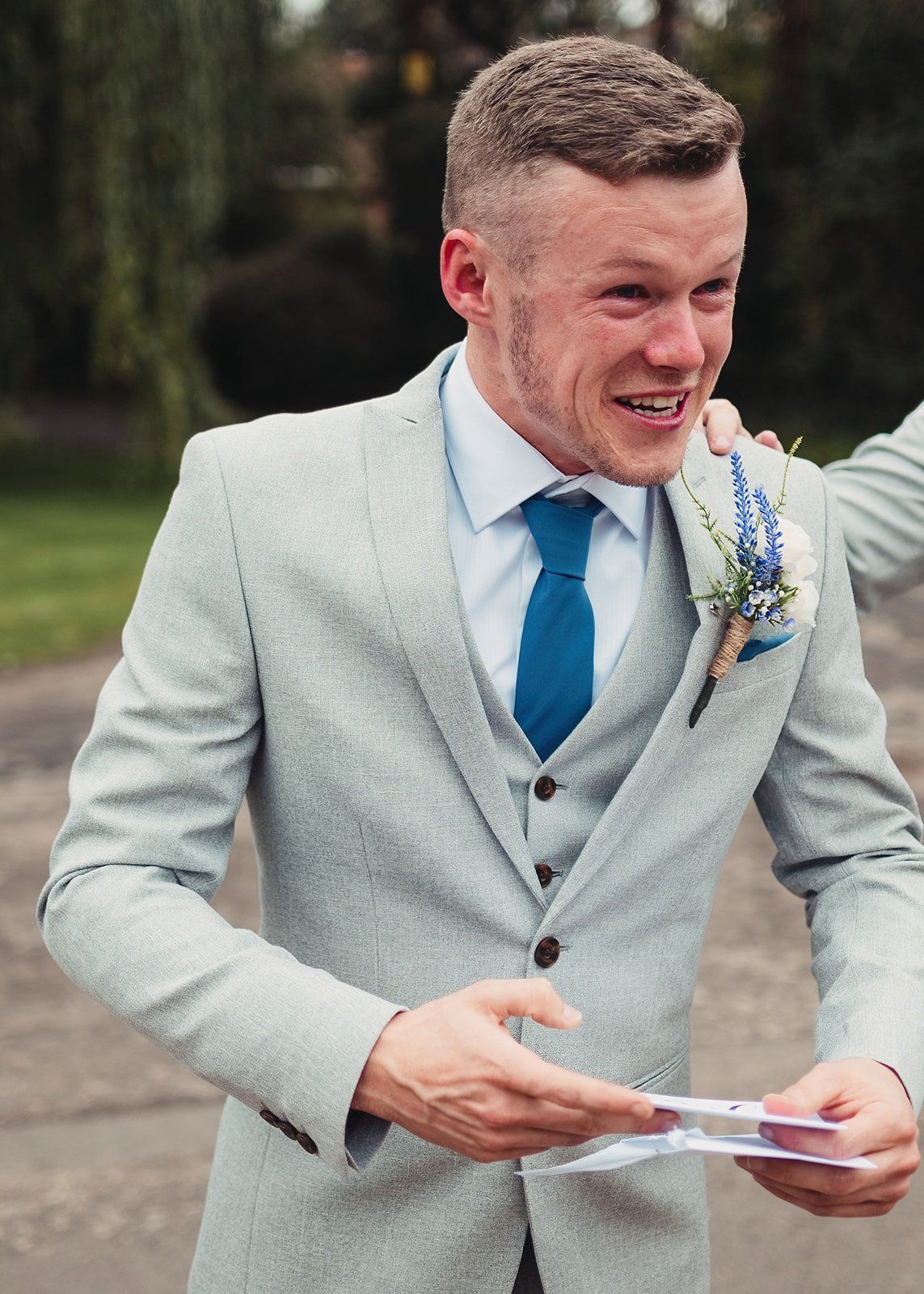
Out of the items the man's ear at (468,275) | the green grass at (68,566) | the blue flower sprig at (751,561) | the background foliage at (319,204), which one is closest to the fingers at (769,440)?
the blue flower sprig at (751,561)

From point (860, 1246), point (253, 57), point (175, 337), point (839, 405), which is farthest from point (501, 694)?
point (839, 405)

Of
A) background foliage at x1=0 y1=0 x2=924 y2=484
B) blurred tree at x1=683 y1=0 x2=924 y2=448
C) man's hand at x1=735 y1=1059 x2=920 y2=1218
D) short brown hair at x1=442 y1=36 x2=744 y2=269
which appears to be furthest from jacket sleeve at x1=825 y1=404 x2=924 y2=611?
blurred tree at x1=683 y1=0 x2=924 y2=448

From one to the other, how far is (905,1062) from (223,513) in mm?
942

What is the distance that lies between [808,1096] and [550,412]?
2.45 feet

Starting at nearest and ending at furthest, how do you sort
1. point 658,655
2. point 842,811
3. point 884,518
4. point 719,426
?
1. point 658,655
2. point 842,811
3. point 719,426
4. point 884,518

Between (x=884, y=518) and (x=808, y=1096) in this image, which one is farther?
(x=884, y=518)

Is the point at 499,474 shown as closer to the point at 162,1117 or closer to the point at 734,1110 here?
the point at 734,1110

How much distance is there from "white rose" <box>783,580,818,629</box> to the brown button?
1.48 ft

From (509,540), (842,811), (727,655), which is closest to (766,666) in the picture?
(727,655)

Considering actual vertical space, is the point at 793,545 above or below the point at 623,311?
below

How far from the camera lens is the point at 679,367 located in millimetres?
1484

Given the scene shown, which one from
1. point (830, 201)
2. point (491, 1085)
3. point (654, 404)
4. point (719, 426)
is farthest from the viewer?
point (830, 201)

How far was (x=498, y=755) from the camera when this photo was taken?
61.6 inches

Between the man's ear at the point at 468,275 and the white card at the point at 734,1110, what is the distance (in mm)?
851
